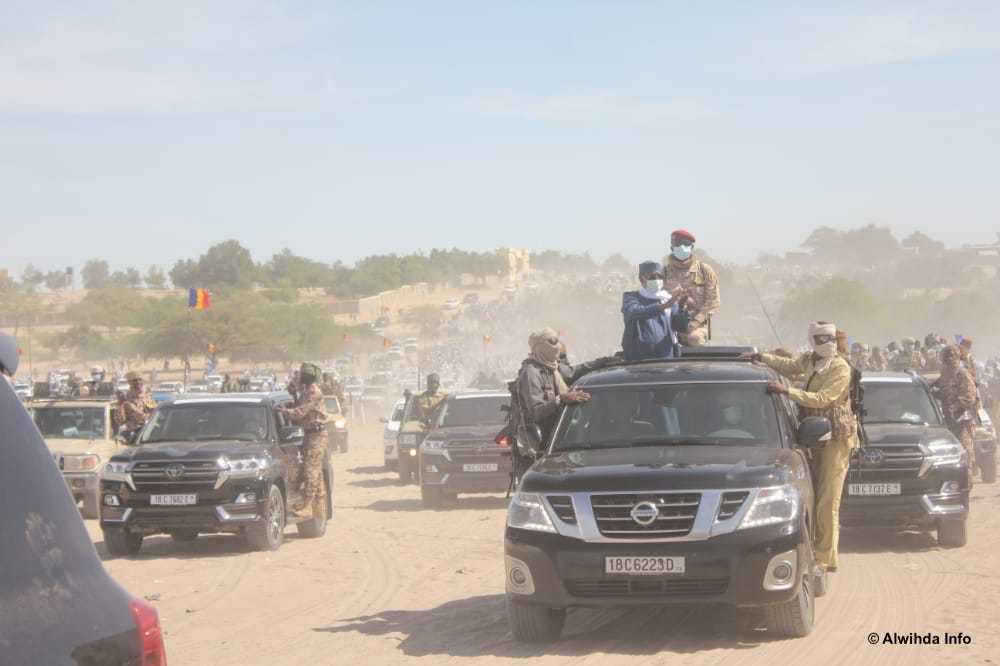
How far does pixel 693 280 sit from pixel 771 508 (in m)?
4.05

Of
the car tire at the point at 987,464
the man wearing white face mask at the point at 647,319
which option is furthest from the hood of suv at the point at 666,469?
the car tire at the point at 987,464

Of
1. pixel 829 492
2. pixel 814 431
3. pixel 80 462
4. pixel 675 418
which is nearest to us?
pixel 814 431

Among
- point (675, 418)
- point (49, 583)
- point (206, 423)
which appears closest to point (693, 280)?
point (675, 418)

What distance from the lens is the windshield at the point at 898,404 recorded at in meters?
14.6

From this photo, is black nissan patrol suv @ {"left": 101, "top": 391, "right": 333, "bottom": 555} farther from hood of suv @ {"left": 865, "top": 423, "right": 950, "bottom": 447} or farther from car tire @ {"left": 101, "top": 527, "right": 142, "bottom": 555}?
hood of suv @ {"left": 865, "top": 423, "right": 950, "bottom": 447}

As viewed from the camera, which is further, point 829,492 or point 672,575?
point 829,492

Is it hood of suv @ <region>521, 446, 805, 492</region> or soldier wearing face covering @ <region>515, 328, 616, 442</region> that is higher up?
soldier wearing face covering @ <region>515, 328, 616, 442</region>

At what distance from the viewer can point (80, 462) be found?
19.1m

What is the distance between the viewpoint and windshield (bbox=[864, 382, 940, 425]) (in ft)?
48.0

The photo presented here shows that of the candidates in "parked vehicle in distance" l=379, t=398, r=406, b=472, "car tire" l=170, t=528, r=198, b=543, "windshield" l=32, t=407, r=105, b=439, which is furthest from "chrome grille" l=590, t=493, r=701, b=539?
"parked vehicle in distance" l=379, t=398, r=406, b=472

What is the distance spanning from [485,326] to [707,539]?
394 feet

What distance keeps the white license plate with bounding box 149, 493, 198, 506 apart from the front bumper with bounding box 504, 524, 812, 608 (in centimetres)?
701

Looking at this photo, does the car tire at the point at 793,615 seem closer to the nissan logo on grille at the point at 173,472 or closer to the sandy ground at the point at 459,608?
the sandy ground at the point at 459,608

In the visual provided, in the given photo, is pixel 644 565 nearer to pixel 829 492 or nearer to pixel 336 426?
pixel 829 492
